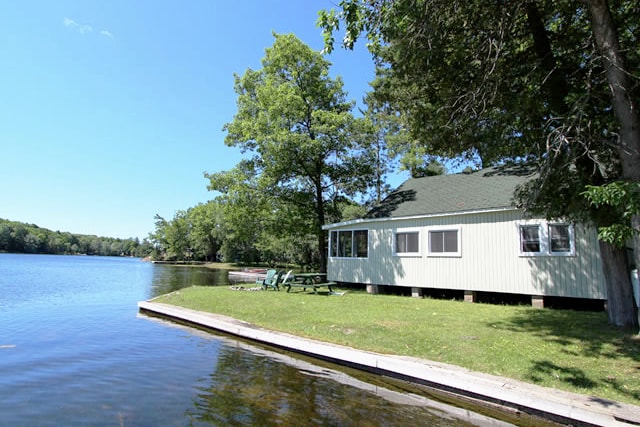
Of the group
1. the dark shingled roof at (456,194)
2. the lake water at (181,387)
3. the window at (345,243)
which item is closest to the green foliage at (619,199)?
the lake water at (181,387)

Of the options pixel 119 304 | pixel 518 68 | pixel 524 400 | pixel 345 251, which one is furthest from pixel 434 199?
pixel 119 304

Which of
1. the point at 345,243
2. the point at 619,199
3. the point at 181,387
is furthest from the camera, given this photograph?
the point at 345,243

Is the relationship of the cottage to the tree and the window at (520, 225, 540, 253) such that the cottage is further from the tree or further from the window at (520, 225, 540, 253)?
the tree

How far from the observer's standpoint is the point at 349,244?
59.7 ft

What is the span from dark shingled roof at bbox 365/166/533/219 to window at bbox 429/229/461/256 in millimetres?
807

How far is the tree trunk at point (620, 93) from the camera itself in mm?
6133

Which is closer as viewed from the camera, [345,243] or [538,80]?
[538,80]

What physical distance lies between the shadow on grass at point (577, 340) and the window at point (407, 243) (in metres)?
4.97

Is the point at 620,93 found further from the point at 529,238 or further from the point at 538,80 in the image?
the point at 529,238

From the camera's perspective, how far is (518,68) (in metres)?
9.39

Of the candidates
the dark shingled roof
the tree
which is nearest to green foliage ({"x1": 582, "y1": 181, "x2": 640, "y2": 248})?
the dark shingled roof

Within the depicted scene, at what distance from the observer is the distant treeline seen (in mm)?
108312

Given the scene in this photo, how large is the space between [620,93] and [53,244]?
14964cm

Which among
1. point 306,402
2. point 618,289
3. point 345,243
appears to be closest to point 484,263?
point 618,289
